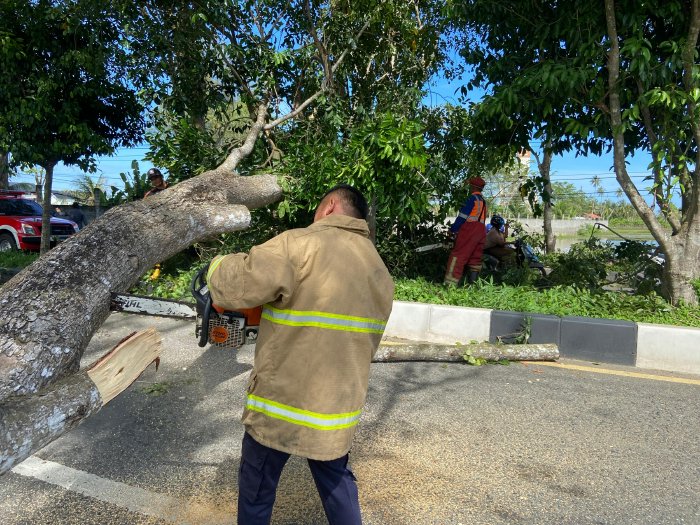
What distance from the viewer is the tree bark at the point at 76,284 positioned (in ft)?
7.07

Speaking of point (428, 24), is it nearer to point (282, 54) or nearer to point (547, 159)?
point (282, 54)

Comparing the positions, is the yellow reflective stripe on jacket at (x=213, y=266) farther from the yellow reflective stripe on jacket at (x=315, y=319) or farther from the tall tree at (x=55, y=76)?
the tall tree at (x=55, y=76)

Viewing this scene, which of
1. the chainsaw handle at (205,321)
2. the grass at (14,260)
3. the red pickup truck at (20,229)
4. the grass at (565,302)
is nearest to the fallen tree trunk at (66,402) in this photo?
the chainsaw handle at (205,321)

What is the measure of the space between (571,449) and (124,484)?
2565mm

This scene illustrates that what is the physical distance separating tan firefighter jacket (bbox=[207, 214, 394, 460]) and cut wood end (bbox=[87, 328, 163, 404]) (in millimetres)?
772

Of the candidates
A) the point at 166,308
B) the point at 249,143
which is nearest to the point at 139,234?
the point at 166,308

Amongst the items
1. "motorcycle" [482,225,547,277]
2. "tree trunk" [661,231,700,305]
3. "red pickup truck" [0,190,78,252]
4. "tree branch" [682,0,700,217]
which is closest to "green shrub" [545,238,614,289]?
"motorcycle" [482,225,547,277]

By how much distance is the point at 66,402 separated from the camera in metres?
2.14

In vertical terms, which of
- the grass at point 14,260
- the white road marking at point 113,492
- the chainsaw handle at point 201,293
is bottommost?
the white road marking at point 113,492

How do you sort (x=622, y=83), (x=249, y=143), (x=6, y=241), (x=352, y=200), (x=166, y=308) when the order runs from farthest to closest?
(x=6, y=241)
(x=249, y=143)
(x=622, y=83)
(x=166, y=308)
(x=352, y=200)

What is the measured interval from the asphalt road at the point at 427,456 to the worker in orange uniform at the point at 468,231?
254 centimetres

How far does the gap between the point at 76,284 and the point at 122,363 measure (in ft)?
1.60

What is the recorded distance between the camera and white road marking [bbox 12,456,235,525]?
8.12 ft

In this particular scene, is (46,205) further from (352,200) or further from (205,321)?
(352,200)
